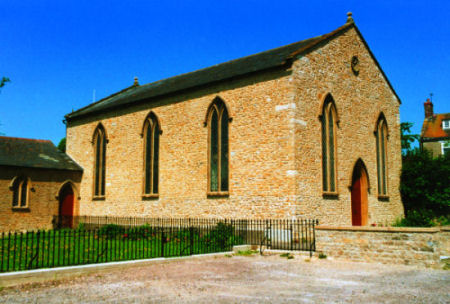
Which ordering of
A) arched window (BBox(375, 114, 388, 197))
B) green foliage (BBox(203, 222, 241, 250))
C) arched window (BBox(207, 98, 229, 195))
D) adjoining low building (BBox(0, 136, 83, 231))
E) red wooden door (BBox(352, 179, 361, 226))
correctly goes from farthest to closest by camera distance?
1. adjoining low building (BBox(0, 136, 83, 231))
2. arched window (BBox(375, 114, 388, 197))
3. red wooden door (BBox(352, 179, 361, 226))
4. arched window (BBox(207, 98, 229, 195))
5. green foliage (BBox(203, 222, 241, 250))

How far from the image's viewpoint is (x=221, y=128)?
2175cm

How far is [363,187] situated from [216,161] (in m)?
8.29

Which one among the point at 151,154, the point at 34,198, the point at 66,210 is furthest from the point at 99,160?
the point at 151,154

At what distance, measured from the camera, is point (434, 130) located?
155 ft

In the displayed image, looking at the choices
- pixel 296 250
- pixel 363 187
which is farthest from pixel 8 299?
pixel 363 187

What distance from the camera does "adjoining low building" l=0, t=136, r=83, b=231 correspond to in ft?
84.9

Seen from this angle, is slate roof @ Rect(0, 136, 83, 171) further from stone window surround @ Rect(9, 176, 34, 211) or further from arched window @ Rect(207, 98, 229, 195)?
arched window @ Rect(207, 98, 229, 195)

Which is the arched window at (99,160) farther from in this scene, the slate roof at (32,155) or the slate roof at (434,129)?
the slate roof at (434,129)

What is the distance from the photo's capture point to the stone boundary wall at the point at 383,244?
12.4 meters

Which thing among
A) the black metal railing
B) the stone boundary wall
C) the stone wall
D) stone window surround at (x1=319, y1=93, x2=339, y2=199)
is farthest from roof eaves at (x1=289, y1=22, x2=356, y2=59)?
the stone wall

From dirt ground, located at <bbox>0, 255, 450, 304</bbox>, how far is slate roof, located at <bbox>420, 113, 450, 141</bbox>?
126ft

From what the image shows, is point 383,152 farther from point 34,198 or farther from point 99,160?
point 34,198

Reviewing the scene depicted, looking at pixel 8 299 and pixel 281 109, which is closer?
pixel 8 299

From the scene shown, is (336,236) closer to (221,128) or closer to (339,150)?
(339,150)
